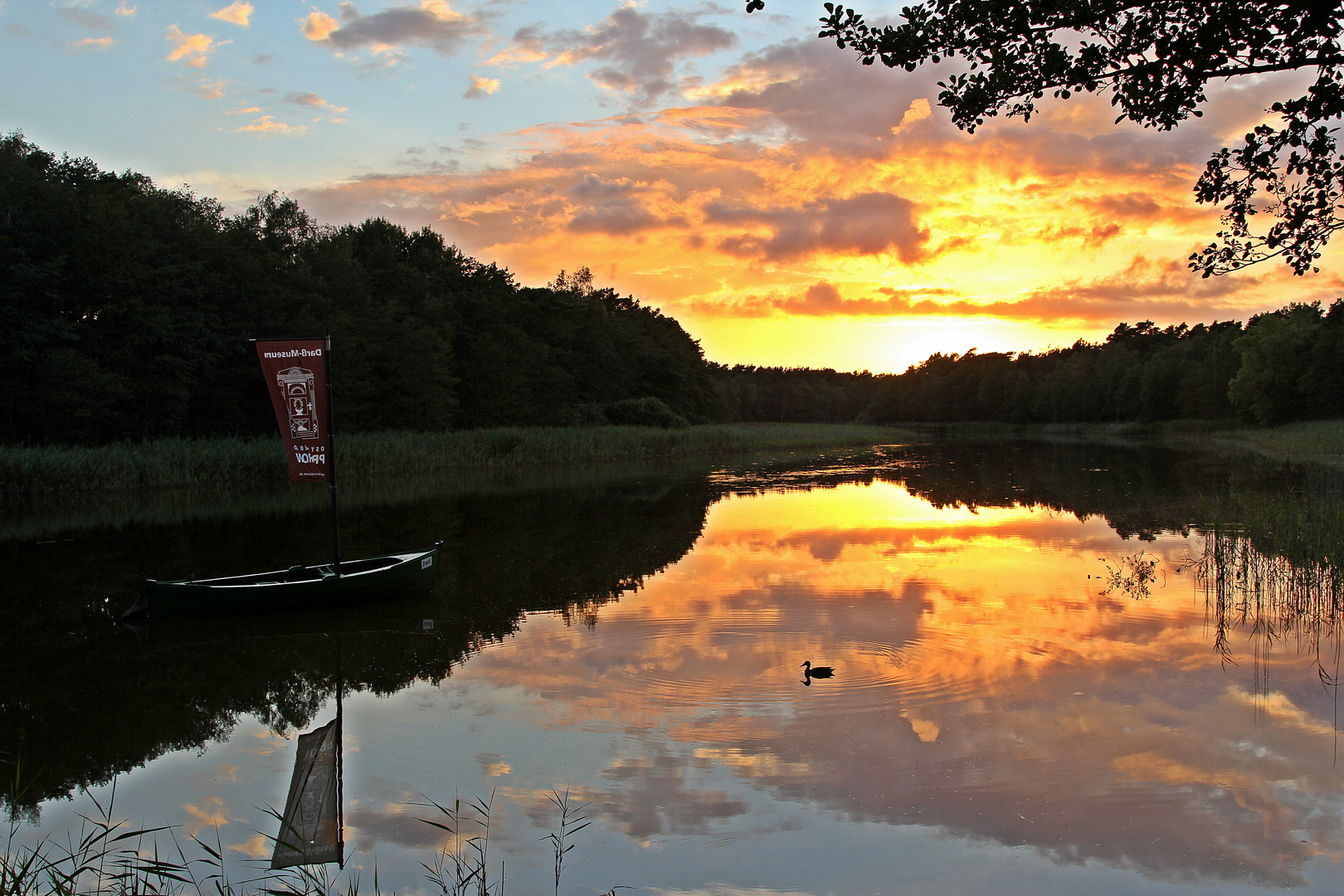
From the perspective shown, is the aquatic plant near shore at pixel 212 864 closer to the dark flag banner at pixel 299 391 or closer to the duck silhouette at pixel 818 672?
the duck silhouette at pixel 818 672

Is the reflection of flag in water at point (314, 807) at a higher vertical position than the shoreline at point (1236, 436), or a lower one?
lower

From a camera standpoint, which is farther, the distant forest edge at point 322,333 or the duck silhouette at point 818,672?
the distant forest edge at point 322,333

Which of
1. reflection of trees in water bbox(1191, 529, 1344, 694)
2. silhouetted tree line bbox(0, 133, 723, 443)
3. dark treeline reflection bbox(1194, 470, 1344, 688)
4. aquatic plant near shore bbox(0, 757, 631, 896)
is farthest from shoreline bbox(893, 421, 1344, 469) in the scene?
silhouetted tree line bbox(0, 133, 723, 443)

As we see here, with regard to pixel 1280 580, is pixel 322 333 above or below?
above

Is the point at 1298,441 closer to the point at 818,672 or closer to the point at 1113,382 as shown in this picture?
the point at 818,672

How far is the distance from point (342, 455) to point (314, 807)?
86.5 ft

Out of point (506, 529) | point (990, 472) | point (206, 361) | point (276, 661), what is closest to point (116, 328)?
point (206, 361)

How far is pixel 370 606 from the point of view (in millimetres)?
9750

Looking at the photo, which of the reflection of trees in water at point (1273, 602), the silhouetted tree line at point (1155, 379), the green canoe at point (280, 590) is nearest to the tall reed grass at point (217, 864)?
the green canoe at point (280, 590)

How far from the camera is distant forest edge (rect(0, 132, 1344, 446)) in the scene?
2911cm

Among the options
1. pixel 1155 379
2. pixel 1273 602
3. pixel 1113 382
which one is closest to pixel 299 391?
pixel 1273 602

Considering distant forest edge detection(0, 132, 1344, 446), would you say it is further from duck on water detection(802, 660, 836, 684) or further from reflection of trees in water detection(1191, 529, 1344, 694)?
duck on water detection(802, 660, 836, 684)

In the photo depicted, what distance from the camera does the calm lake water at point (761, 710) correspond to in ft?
13.7

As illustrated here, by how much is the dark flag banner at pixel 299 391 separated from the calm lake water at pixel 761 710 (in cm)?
189
